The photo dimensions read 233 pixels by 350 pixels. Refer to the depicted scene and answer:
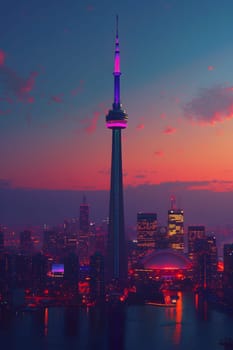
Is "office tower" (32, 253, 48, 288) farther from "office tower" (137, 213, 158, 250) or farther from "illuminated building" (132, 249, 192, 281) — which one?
"office tower" (137, 213, 158, 250)

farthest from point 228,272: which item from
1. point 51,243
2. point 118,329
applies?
point 51,243

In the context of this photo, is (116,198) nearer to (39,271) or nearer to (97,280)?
(39,271)

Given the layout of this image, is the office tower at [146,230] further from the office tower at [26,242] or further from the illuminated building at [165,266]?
the office tower at [26,242]

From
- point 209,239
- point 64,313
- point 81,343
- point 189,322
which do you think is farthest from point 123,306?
point 209,239

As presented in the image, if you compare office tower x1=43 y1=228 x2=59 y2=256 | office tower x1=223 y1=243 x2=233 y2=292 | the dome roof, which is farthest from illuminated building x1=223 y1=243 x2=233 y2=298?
office tower x1=43 y1=228 x2=59 y2=256

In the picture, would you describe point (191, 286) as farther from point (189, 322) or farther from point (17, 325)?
point (17, 325)
